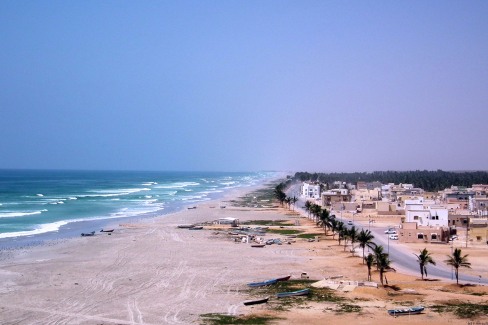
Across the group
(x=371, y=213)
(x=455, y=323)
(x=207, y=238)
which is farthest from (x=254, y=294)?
(x=371, y=213)

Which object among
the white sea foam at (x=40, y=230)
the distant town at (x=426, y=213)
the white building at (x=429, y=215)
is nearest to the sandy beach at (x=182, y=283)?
the distant town at (x=426, y=213)

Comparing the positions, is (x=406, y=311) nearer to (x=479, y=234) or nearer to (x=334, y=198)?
(x=479, y=234)

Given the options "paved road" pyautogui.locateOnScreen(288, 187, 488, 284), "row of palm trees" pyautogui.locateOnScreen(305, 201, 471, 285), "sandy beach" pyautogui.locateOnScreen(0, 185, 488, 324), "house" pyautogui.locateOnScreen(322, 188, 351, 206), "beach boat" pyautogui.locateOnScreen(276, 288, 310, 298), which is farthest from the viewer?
"house" pyautogui.locateOnScreen(322, 188, 351, 206)

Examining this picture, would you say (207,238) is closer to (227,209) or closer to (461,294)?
(461,294)

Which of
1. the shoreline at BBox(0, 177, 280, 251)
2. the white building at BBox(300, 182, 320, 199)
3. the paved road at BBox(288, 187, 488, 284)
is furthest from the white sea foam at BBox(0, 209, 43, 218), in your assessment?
the white building at BBox(300, 182, 320, 199)

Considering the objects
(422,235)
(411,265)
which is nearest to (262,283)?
(411,265)

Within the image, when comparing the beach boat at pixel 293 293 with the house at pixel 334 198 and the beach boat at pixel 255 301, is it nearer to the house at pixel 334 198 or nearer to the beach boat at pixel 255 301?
the beach boat at pixel 255 301

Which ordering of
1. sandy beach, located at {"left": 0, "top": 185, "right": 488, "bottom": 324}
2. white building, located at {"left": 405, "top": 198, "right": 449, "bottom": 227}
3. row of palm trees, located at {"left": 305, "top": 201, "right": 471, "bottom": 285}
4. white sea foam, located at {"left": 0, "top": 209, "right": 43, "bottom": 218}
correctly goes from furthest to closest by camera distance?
1. white sea foam, located at {"left": 0, "top": 209, "right": 43, "bottom": 218}
2. white building, located at {"left": 405, "top": 198, "right": 449, "bottom": 227}
3. row of palm trees, located at {"left": 305, "top": 201, "right": 471, "bottom": 285}
4. sandy beach, located at {"left": 0, "top": 185, "right": 488, "bottom": 324}

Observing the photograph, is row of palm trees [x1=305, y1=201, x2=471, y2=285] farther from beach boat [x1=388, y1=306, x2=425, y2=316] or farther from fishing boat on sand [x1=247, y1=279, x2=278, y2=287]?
fishing boat on sand [x1=247, y1=279, x2=278, y2=287]
